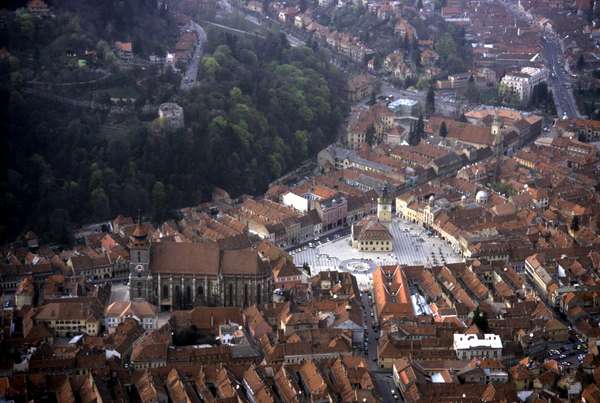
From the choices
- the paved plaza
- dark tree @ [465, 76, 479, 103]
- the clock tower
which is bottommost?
dark tree @ [465, 76, 479, 103]

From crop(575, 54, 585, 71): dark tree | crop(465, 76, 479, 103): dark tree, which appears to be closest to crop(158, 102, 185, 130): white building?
crop(465, 76, 479, 103): dark tree

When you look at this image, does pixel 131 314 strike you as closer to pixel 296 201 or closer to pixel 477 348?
pixel 477 348

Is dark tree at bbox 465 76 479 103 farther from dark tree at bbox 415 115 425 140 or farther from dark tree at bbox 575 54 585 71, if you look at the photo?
dark tree at bbox 575 54 585 71

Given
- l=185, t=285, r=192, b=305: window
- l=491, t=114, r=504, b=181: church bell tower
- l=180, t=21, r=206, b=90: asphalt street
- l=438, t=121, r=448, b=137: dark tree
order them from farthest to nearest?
l=438, t=121, r=448, b=137: dark tree, l=180, t=21, r=206, b=90: asphalt street, l=491, t=114, r=504, b=181: church bell tower, l=185, t=285, r=192, b=305: window

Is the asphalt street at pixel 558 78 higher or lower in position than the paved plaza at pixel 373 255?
→ lower

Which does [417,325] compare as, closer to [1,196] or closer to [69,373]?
[69,373]

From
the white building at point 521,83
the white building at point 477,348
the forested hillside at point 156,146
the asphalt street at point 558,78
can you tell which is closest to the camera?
the white building at point 477,348

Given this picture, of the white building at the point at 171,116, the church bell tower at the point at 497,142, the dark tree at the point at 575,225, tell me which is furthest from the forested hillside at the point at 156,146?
the dark tree at the point at 575,225

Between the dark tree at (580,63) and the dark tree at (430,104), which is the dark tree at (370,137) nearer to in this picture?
the dark tree at (430,104)
